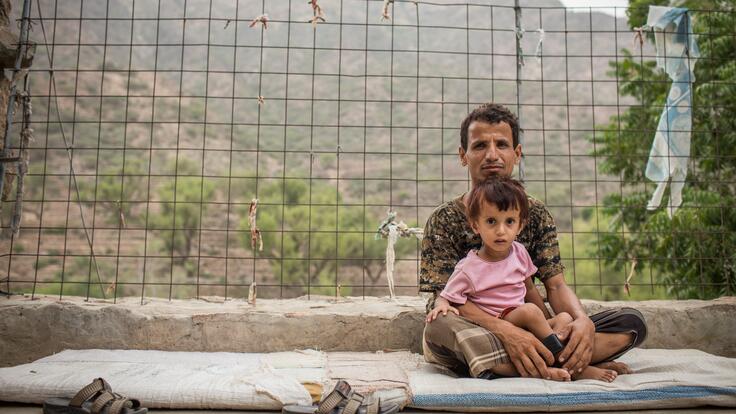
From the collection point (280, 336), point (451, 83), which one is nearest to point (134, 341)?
point (280, 336)

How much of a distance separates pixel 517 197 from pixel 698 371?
1.17m

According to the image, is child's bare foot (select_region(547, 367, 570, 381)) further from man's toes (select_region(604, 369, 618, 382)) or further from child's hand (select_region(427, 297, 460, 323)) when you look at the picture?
child's hand (select_region(427, 297, 460, 323))

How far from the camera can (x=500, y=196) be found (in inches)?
92.0

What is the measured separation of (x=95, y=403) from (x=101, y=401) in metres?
0.02

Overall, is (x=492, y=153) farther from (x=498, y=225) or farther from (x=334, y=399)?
(x=334, y=399)

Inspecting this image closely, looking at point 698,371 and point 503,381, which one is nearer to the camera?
point 503,381

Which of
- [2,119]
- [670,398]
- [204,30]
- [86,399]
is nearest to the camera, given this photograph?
[86,399]

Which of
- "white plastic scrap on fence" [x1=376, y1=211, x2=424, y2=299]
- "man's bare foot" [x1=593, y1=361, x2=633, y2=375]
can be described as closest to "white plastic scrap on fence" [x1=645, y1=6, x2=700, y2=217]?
"white plastic scrap on fence" [x1=376, y1=211, x2=424, y2=299]

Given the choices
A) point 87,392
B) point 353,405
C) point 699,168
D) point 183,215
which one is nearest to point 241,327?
point 87,392

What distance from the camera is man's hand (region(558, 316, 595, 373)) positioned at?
2.25 metres

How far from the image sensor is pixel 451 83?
125 ft

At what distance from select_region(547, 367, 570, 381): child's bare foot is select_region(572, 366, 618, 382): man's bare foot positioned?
0.38 ft

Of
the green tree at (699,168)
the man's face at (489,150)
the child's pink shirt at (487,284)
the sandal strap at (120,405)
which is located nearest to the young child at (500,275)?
the child's pink shirt at (487,284)

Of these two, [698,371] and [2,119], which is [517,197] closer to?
[698,371]
